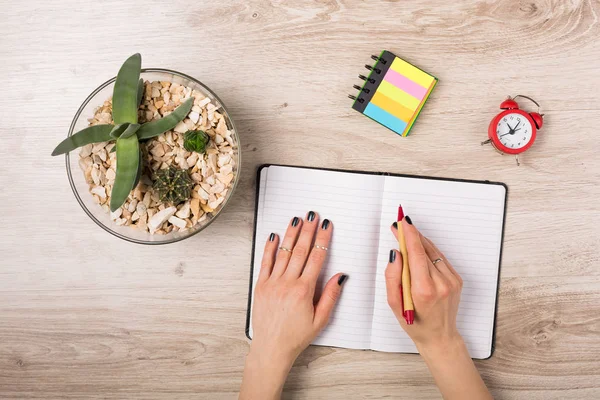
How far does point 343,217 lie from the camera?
2.97 ft

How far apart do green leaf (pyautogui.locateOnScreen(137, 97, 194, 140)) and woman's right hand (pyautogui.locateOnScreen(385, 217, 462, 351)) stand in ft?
1.49

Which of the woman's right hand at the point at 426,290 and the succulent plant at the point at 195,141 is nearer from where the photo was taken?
the succulent plant at the point at 195,141

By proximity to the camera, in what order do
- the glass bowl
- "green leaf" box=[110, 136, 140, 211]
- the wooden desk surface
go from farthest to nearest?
the wooden desk surface, the glass bowl, "green leaf" box=[110, 136, 140, 211]

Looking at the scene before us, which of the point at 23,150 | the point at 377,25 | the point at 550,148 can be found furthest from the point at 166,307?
the point at 550,148

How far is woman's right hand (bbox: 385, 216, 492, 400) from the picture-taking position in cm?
85

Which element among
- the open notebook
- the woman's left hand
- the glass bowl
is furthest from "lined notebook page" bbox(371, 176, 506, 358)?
the glass bowl

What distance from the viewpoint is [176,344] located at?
948 millimetres

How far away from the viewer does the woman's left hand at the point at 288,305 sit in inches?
35.3

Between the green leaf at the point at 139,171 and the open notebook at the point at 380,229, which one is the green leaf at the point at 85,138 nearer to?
the green leaf at the point at 139,171

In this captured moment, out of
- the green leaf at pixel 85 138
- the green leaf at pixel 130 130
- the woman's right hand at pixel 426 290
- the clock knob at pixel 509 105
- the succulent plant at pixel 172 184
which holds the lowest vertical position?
the woman's right hand at pixel 426 290

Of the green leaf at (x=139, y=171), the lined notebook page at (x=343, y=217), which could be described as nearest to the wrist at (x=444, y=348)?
the lined notebook page at (x=343, y=217)

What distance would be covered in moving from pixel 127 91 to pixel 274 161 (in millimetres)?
315

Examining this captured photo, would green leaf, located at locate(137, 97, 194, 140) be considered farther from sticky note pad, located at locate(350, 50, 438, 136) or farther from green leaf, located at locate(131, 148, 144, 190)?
sticky note pad, located at locate(350, 50, 438, 136)

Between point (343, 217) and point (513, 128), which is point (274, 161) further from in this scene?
point (513, 128)
